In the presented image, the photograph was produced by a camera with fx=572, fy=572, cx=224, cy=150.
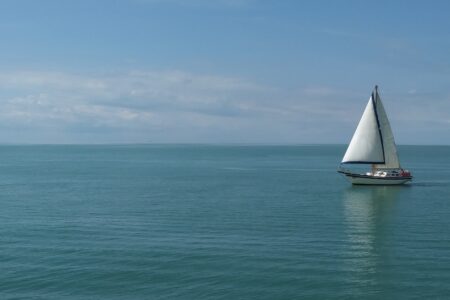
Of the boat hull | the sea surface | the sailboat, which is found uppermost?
the sailboat

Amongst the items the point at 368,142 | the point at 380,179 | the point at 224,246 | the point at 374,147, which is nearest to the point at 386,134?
the point at 374,147

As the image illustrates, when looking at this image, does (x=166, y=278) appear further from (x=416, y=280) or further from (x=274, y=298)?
(x=416, y=280)

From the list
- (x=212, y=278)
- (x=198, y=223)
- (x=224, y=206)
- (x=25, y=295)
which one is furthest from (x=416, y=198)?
(x=25, y=295)

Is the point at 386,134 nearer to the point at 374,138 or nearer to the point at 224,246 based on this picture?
the point at 374,138

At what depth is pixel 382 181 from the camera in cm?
9762

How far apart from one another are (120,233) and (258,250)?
14542 mm

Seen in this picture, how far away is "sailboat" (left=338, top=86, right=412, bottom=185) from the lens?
9771 centimetres

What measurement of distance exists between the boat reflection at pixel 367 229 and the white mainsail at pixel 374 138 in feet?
20.5

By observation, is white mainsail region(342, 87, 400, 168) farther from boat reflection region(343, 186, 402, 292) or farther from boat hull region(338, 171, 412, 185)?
boat reflection region(343, 186, 402, 292)

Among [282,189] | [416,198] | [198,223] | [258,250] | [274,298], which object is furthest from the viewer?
[282,189]

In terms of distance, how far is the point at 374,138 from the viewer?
9862 cm

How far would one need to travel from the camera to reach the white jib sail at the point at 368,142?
98.4 metres

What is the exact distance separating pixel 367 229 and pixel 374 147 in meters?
44.2

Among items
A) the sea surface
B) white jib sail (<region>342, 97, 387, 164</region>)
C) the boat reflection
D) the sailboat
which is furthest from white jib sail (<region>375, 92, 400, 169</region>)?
the sea surface
